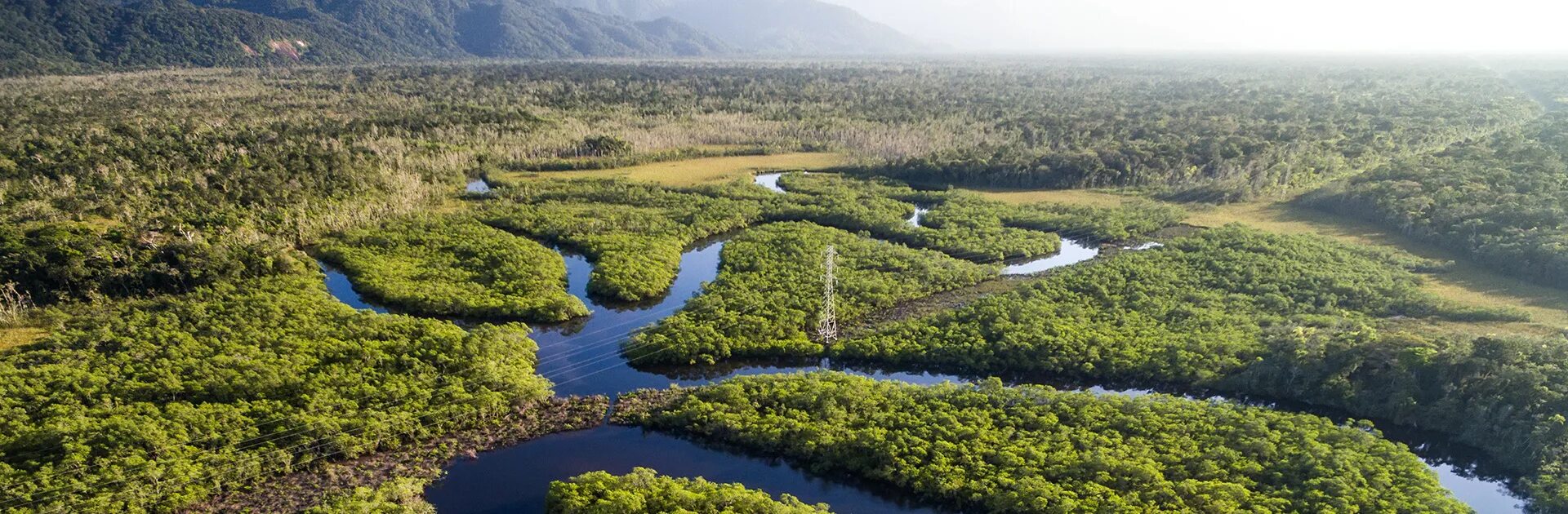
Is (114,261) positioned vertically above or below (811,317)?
above

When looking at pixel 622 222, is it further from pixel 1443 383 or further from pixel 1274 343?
pixel 1443 383

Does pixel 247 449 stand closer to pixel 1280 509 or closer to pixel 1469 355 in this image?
pixel 1280 509

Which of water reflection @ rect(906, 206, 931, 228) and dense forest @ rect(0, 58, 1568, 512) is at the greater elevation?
dense forest @ rect(0, 58, 1568, 512)

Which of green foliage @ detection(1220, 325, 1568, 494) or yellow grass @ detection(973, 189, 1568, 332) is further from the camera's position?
yellow grass @ detection(973, 189, 1568, 332)

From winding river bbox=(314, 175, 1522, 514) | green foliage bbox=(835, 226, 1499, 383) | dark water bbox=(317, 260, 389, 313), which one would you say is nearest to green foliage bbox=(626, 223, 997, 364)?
winding river bbox=(314, 175, 1522, 514)

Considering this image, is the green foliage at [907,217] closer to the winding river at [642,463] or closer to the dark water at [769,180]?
the dark water at [769,180]

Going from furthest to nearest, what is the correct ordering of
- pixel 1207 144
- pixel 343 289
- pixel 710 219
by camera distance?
pixel 1207 144
pixel 710 219
pixel 343 289

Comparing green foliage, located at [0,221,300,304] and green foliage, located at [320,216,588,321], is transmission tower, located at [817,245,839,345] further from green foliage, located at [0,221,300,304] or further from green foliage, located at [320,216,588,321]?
green foliage, located at [0,221,300,304]

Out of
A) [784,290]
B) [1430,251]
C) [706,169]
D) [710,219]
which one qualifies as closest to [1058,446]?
[784,290]
